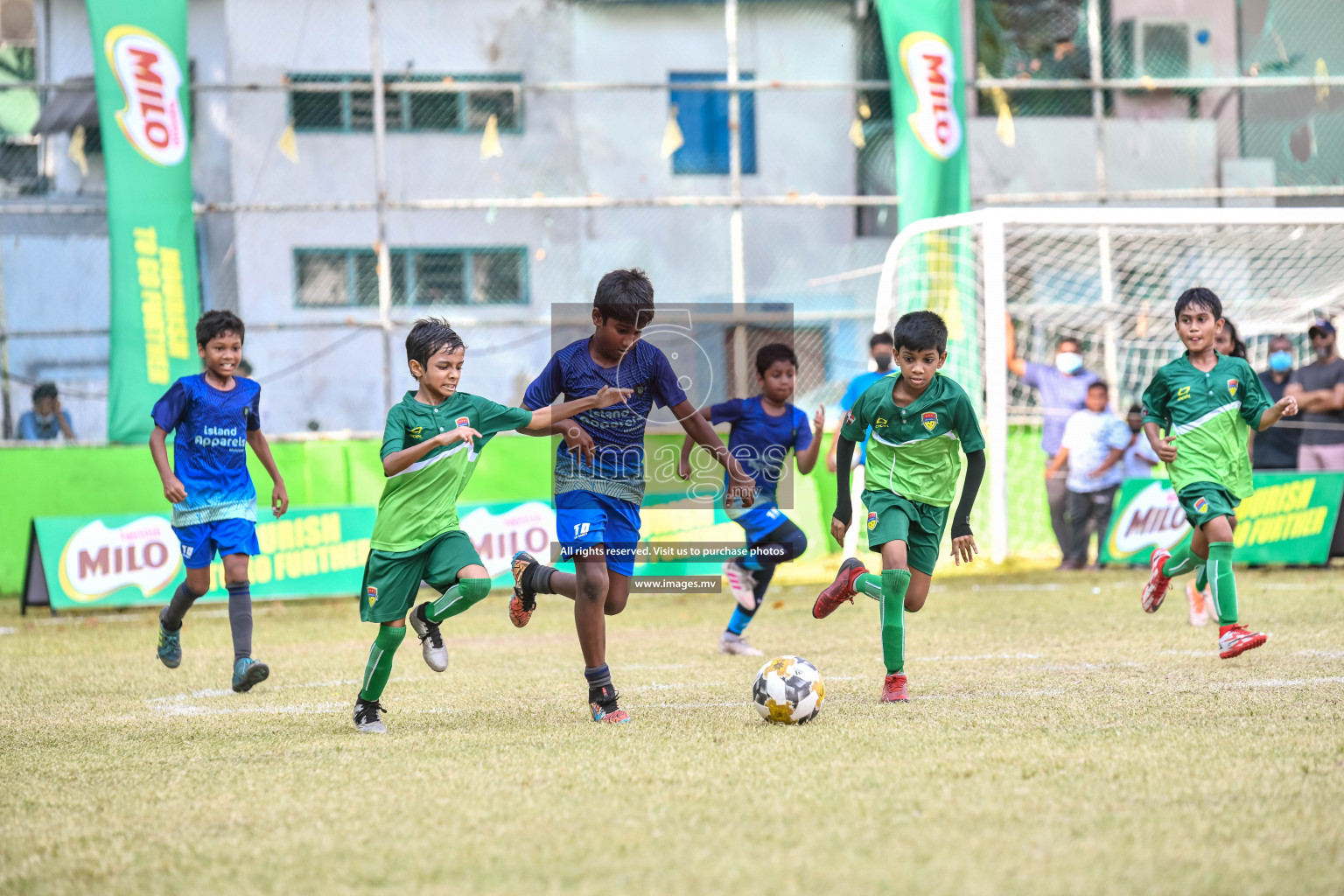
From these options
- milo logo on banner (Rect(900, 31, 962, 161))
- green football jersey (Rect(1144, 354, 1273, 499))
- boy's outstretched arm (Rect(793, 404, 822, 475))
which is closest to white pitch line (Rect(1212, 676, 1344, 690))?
green football jersey (Rect(1144, 354, 1273, 499))

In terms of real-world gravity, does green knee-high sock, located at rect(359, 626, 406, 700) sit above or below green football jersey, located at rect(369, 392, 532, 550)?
below

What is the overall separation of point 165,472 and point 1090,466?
9010mm

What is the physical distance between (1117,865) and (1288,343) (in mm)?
11558

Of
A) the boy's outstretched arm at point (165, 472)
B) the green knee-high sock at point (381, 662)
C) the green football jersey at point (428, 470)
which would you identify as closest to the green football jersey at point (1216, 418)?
the green football jersey at point (428, 470)

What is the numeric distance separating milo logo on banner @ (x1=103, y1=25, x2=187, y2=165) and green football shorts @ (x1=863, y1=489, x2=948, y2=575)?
9147mm

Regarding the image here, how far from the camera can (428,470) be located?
19.2 feet

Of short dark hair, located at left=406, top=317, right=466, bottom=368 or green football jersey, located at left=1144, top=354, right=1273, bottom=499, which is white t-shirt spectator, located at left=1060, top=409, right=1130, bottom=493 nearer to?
green football jersey, located at left=1144, top=354, right=1273, bottom=499

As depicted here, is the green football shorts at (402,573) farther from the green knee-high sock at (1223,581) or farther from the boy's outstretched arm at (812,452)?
the green knee-high sock at (1223,581)

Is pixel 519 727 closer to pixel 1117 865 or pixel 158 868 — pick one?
pixel 158 868

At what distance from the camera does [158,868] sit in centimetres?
361

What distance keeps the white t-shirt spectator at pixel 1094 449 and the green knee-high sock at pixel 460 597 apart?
28.4 feet

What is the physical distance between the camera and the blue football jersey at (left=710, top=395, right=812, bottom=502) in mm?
8836

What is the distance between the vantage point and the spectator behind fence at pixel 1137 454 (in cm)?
1339

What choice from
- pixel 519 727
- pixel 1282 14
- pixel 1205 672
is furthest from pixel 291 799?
pixel 1282 14
